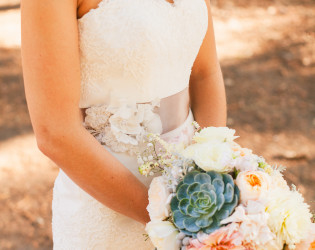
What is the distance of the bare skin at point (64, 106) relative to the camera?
1.31m

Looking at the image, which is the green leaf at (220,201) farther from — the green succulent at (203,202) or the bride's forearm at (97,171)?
the bride's forearm at (97,171)

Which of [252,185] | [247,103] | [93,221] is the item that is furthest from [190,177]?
[247,103]

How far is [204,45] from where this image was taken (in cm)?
201

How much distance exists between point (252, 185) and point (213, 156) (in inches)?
5.4

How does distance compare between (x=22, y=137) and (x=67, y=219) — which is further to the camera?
(x=22, y=137)

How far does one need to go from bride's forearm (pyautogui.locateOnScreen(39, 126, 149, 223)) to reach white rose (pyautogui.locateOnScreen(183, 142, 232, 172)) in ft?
0.83

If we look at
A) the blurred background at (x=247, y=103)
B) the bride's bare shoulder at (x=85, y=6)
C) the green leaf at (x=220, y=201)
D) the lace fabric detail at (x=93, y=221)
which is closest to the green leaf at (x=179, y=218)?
the green leaf at (x=220, y=201)

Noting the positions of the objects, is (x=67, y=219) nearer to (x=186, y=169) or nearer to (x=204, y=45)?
(x=186, y=169)

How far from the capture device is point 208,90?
6.82ft

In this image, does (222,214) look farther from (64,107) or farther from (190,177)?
(64,107)

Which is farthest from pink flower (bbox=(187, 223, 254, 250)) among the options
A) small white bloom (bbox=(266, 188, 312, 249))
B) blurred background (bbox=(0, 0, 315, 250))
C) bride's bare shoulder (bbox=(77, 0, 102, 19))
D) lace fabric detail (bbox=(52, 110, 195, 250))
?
blurred background (bbox=(0, 0, 315, 250))

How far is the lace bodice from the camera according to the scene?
4.85ft

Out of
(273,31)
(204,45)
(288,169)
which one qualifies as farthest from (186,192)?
(273,31)

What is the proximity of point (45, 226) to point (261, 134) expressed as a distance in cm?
243
